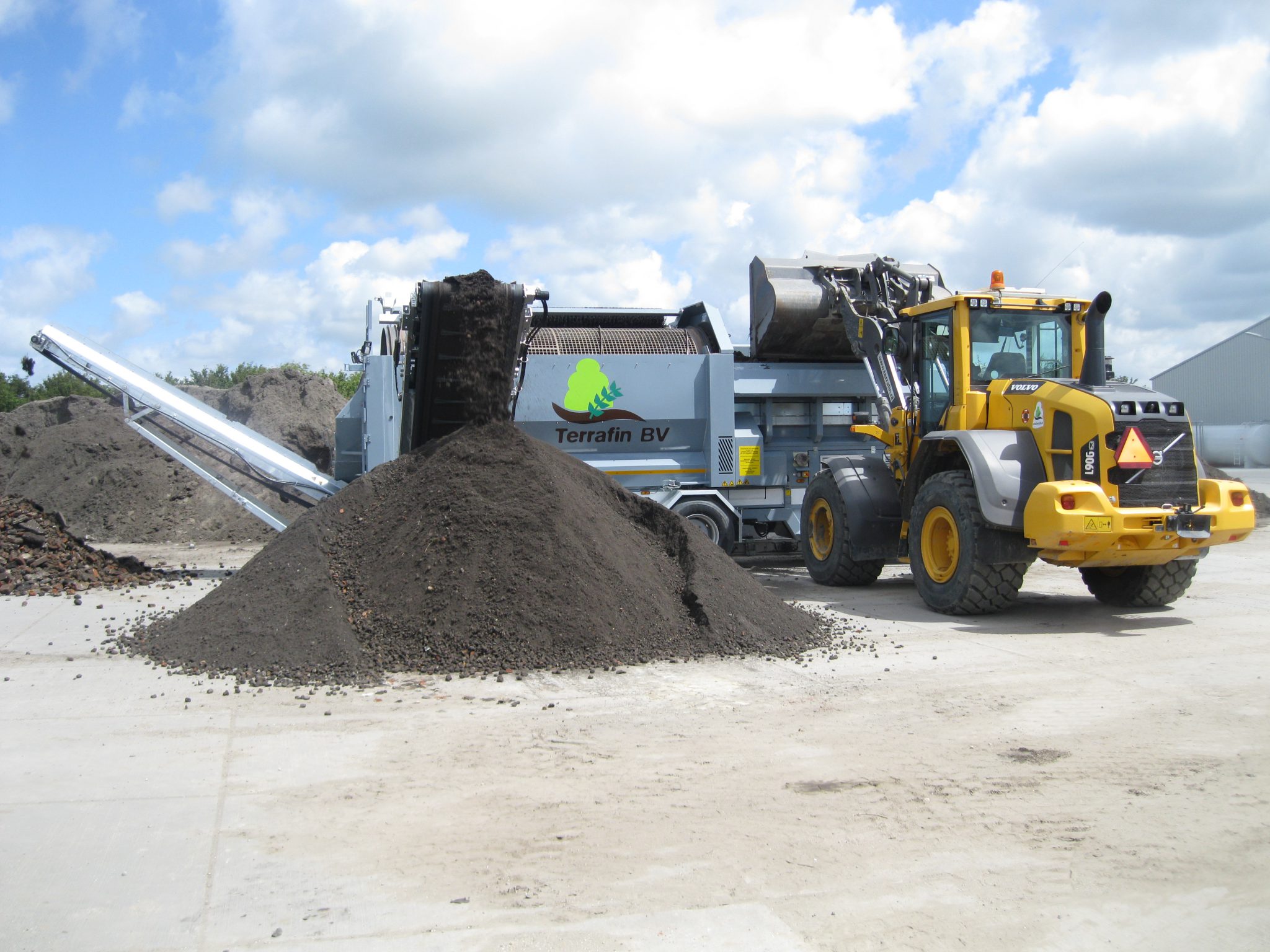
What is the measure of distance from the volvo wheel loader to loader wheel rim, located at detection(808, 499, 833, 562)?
2cm

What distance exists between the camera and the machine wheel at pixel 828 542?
1052 centimetres

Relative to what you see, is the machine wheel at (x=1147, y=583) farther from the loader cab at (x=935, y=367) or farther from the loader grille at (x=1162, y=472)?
the loader cab at (x=935, y=367)

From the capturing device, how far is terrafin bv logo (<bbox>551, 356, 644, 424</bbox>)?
11.5 meters

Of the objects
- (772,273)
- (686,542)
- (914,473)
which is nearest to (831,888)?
(686,542)

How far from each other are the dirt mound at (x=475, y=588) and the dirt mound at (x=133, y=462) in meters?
8.11

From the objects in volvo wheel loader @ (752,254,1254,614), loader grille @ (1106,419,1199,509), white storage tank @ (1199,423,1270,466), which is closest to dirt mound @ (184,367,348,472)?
volvo wheel loader @ (752,254,1254,614)

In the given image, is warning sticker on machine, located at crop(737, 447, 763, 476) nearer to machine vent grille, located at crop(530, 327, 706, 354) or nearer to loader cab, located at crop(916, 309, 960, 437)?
machine vent grille, located at crop(530, 327, 706, 354)

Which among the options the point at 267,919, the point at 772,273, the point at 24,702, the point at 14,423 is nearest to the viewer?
the point at 267,919

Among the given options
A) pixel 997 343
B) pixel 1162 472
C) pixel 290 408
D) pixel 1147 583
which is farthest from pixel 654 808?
pixel 290 408

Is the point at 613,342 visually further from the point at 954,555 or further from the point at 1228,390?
the point at 1228,390

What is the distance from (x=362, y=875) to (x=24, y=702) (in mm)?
3518

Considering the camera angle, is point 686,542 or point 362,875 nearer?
point 362,875

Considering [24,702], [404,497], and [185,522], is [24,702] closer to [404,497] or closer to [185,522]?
[404,497]

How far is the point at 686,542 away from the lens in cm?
820
